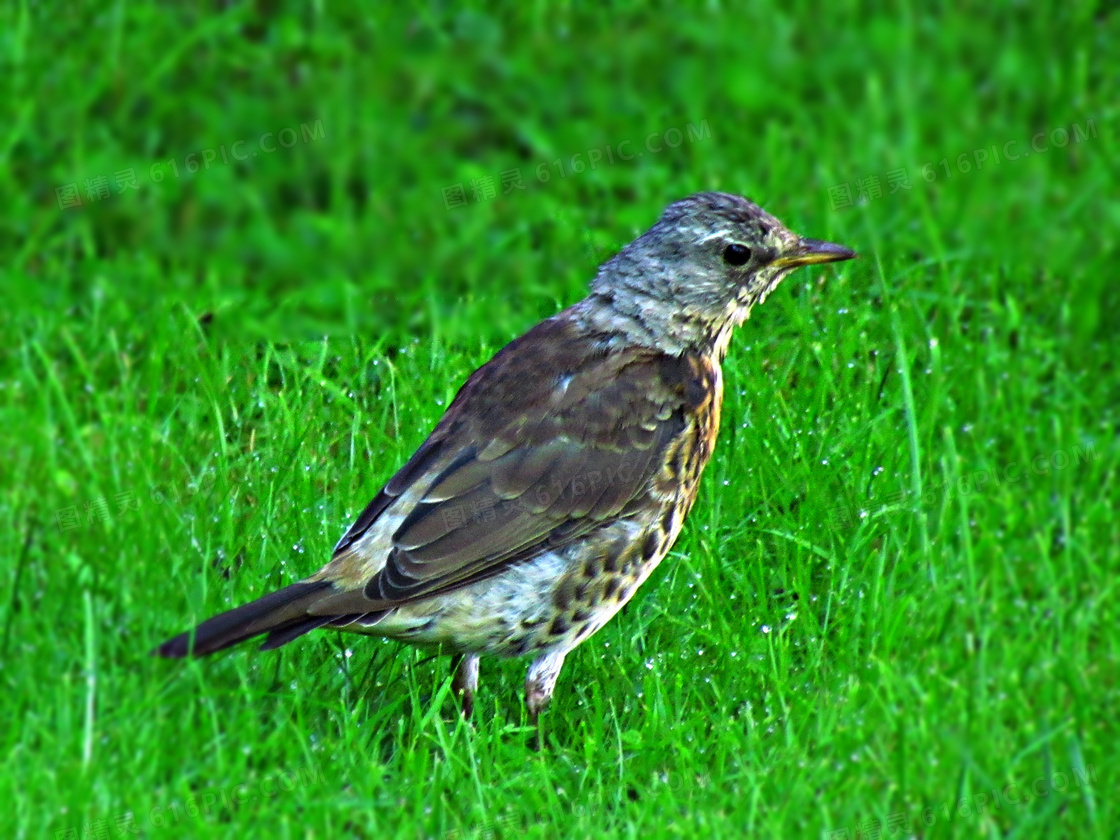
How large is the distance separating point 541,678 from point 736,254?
1.49 metres

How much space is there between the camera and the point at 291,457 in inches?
241

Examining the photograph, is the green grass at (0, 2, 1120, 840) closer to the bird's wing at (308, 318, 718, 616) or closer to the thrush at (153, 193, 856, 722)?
the thrush at (153, 193, 856, 722)

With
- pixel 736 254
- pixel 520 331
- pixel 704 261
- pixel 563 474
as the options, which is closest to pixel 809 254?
pixel 736 254

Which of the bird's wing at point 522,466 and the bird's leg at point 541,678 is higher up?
the bird's wing at point 522,466

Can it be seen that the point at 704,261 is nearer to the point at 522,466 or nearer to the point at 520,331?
the point at 522,466

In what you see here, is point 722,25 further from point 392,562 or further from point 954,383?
point 392,562

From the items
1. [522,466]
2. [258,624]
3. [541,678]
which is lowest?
[541,678]

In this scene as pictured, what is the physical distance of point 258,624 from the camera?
4859 mm

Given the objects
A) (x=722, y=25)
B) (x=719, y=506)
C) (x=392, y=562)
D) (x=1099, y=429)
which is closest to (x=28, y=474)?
(x=392, y=562)

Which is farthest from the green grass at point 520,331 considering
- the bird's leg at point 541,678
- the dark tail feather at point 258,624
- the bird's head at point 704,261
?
the bird's head at point 704,261

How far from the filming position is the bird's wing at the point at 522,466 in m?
5.21

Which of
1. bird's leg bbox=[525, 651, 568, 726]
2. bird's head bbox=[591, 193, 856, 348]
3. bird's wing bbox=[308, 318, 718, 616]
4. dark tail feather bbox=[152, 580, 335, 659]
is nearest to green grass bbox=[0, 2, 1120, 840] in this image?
bird's leg bbox=[525, 651, 568, 726]

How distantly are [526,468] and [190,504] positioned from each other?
50.6 inches

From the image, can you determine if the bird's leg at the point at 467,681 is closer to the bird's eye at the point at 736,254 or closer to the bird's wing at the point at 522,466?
the bird's wing at the point at 522,466
